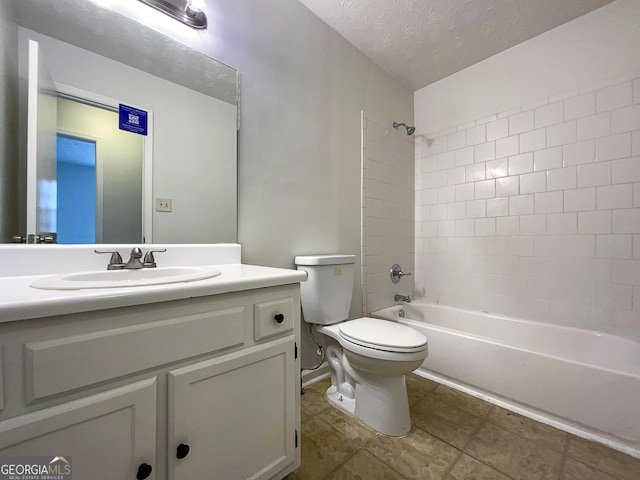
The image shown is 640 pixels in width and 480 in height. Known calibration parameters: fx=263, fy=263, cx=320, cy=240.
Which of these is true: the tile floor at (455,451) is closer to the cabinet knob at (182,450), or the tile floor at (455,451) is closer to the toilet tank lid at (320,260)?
the cabinet knob at (182,450)

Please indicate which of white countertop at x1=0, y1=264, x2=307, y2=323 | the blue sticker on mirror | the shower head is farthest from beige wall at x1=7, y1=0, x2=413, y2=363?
white countertop at x1=0, y1=264, x2=307, y2=323

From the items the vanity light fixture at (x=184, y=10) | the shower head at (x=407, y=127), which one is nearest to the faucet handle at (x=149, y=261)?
the vanity light fixture at (x=184, y=10)

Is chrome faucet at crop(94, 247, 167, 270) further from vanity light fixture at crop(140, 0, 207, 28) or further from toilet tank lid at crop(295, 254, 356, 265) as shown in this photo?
vanity light fixture at crop(140, 0, 207, 28)

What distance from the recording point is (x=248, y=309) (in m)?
0.81

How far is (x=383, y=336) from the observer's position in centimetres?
124

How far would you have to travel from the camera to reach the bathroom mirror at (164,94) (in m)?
0.95

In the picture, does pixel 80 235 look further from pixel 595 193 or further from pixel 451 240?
pixel 595 193

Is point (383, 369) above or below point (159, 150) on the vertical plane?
below

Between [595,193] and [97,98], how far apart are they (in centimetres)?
260

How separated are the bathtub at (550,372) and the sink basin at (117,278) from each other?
145 centimetres

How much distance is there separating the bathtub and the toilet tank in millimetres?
551

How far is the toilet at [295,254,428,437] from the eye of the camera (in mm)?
1168

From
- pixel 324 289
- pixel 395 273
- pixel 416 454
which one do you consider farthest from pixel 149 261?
pixel 395 273

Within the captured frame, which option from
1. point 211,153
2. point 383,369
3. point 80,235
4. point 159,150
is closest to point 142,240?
point 80,235
